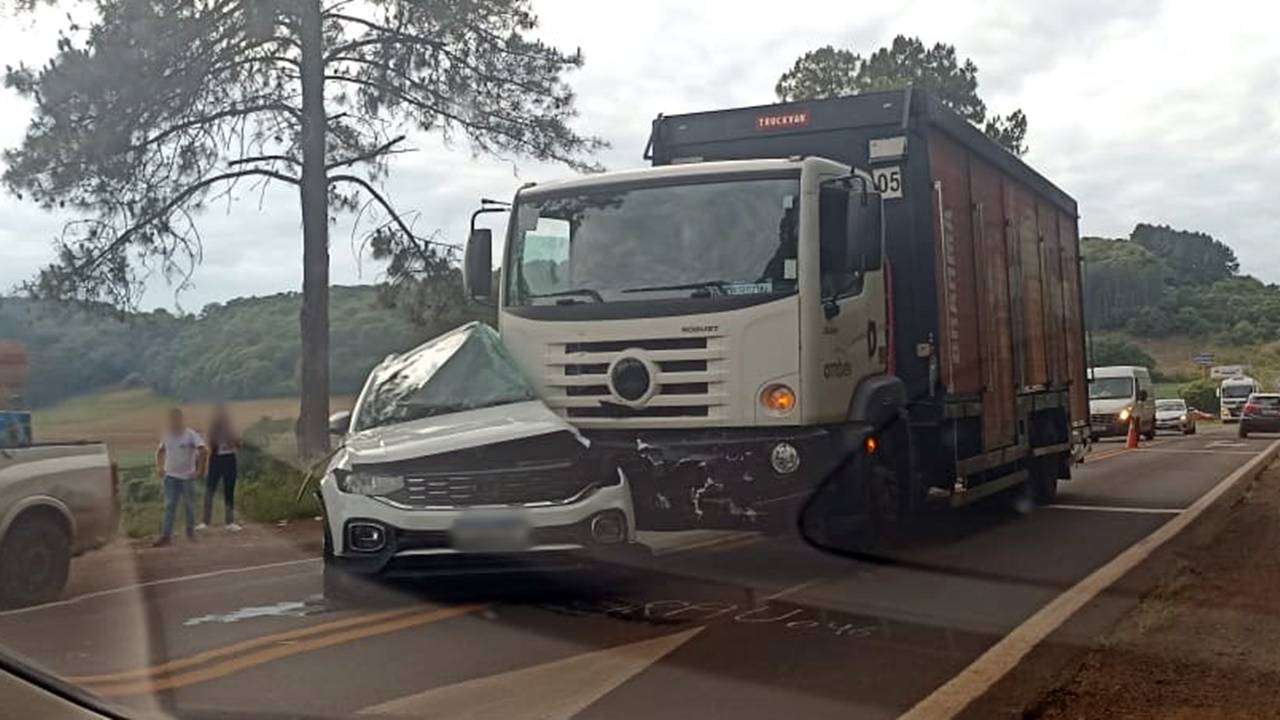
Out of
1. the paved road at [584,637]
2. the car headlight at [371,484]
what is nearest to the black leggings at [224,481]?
the paved road at [584,637]

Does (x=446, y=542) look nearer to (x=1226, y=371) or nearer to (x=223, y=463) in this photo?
(x=223, y=463)

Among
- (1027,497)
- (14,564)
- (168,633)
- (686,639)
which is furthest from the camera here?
(1027,497)

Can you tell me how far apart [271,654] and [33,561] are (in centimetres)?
292

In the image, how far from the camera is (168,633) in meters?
7.58

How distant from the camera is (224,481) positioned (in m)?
13.1

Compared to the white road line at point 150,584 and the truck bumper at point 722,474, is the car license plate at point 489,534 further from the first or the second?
the white road line at point 150,584

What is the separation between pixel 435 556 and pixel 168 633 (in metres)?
1.59

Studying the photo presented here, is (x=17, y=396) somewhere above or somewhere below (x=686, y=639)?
above

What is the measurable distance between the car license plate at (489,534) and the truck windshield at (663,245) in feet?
6.64

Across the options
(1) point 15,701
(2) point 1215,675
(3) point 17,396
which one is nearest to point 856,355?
(2) point 1215,675

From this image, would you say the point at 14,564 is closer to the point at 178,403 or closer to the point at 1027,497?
the point at 178,403

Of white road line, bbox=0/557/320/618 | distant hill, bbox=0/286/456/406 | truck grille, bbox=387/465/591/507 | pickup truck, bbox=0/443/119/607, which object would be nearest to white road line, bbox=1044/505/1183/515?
distant hill, bbox=0/286/456/406

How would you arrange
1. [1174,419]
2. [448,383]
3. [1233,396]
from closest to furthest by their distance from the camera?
[448,383]
[1174,419]
[1233,396]

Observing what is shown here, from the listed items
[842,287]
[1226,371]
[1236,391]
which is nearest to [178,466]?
[842,287]
